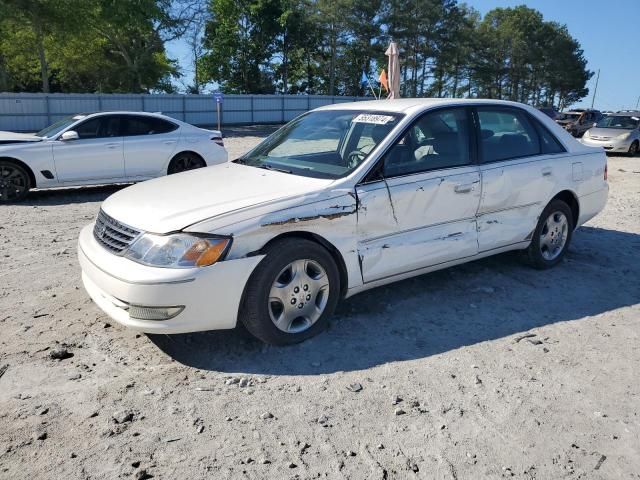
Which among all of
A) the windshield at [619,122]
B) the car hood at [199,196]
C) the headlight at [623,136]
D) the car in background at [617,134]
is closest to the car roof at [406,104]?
the car hood at [199,196]

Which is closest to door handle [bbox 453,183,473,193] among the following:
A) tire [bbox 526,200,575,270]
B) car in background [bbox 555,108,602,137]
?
tire [bbox 526,200,575,270]

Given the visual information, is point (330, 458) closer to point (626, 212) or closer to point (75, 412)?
point (75, 412)

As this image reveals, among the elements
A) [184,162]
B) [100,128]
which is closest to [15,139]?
[100,128]

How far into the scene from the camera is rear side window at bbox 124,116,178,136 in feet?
32.3

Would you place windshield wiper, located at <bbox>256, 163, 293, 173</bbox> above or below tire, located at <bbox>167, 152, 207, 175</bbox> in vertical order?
above

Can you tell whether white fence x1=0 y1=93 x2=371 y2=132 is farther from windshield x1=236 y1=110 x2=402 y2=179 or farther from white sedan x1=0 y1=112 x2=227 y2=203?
windshield x1=236 y1=110 x2=402 y2=179

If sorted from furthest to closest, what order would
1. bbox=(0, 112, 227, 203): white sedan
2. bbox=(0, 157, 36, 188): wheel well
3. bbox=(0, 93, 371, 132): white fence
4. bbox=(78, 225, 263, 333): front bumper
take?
bbox=(0, 93, 371, 132): white fence < bbox=(0, 112, 227, 203): white sedan < bbox=(0, 157, 36, 188): wheel well < bbox=(78, 225, 263, 333): front bumper

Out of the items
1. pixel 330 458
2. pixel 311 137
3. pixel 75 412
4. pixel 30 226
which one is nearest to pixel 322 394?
pixel 330 458

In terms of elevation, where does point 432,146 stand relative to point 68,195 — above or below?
above

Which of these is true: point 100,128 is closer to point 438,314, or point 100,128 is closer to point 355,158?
point 355,158

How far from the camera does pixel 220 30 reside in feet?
153

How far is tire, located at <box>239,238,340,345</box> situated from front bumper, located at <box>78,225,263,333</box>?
0.10 metres

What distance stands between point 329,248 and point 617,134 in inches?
718

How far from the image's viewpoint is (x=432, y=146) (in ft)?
15.4
